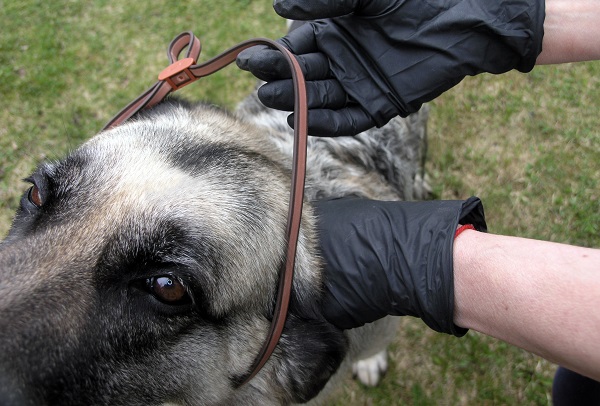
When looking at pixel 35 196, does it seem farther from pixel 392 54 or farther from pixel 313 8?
pixel 392 54

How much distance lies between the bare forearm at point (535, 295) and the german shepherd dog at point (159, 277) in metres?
0.86

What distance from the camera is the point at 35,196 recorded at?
8.57 feet

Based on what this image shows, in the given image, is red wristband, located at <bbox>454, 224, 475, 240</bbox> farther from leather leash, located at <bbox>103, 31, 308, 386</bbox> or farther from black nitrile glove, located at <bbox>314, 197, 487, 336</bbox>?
leather leash, located at <bbox>103, 31, 308, 386</bbox>

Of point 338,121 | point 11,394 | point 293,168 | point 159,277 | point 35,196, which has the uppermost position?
point 35,196

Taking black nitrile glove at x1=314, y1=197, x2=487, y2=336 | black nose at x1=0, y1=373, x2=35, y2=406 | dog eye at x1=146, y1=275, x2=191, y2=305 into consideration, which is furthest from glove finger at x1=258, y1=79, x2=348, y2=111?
black nose at x1=0, y1=373, x2=35, y2=406

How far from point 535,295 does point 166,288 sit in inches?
62.2

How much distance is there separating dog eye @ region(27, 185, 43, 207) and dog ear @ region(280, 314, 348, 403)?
1466mm

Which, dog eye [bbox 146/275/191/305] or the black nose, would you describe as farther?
dog eye [bbox 146/275/191/305]

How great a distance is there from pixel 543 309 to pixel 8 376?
210cm

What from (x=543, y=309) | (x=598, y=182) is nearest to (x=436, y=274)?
(x=543, y=309)

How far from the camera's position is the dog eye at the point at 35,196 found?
101 inches

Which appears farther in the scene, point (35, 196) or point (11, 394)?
point (35, 196)

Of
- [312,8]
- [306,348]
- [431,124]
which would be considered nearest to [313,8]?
[312,8]

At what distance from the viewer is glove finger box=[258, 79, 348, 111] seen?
2.81m
